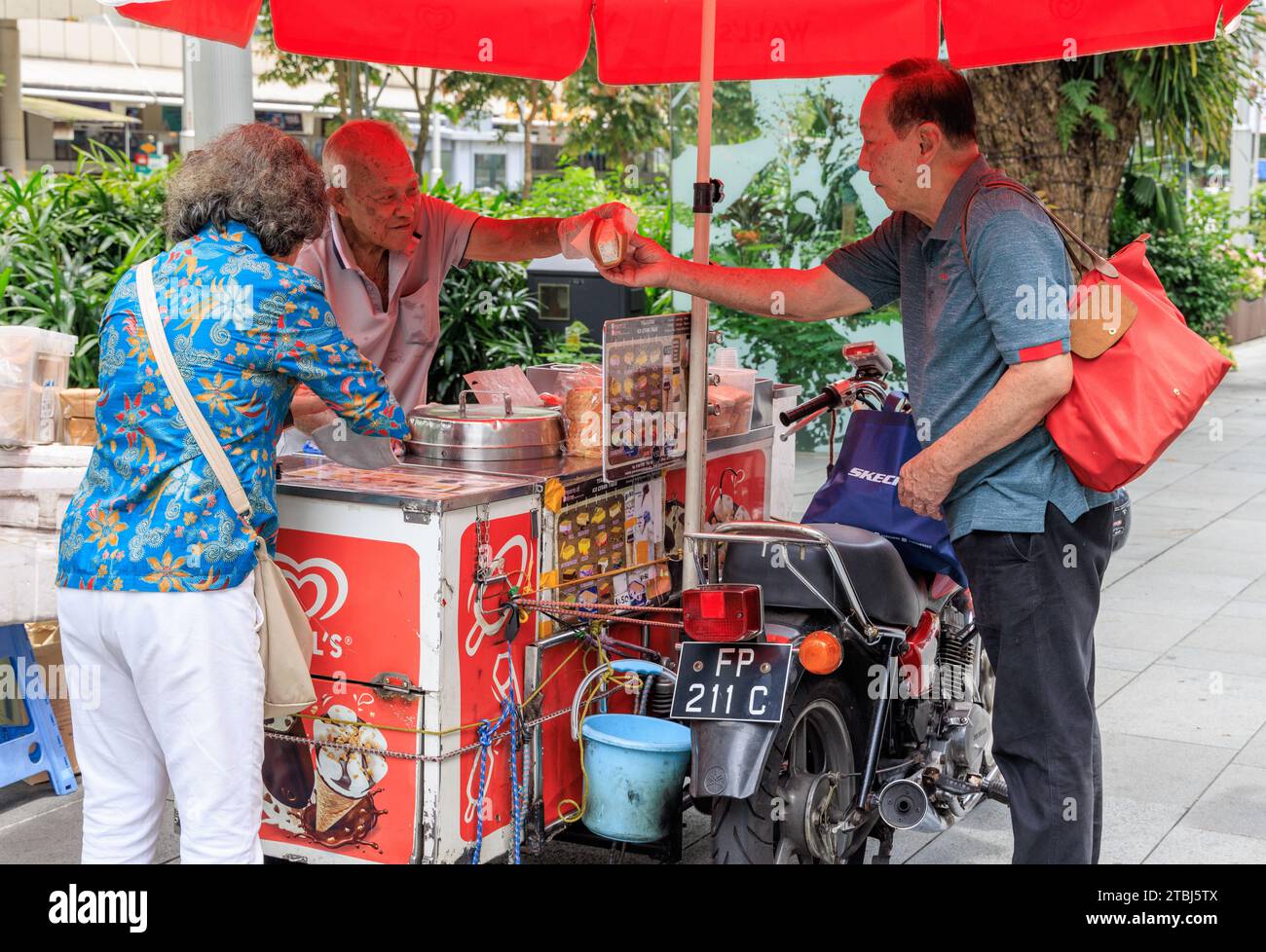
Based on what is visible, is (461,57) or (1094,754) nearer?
(1094,754)

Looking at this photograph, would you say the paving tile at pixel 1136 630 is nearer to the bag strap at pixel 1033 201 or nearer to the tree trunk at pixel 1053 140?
the bag strap at pixel 1033 201

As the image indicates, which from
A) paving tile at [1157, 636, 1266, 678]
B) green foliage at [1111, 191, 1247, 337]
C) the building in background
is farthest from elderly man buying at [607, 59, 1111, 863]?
the building in background

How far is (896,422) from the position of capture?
374 centimetres

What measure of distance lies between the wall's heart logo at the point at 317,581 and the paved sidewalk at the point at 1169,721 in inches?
50.8

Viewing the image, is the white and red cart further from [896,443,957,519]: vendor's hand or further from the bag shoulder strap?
[896,443,957,519]: vendor's hand

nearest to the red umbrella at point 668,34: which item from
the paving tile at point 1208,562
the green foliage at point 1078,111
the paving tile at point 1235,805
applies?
the paving tile at point 1235,805

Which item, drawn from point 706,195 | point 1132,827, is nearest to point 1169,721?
point 1132,827

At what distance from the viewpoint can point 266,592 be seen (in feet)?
9.39

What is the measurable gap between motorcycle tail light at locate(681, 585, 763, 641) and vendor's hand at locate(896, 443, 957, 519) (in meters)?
0.42

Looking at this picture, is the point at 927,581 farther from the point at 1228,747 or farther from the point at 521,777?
the point at 1228,747

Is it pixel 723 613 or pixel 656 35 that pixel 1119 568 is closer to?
pixel 656 35

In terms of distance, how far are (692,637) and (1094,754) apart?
1.07 meters

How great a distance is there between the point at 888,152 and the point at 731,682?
1289 mm
